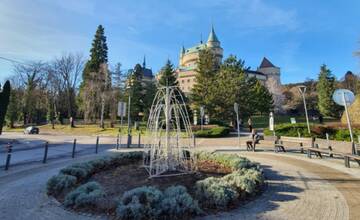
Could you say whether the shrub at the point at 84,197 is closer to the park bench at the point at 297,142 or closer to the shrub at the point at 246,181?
the shrub at the point at 246,181

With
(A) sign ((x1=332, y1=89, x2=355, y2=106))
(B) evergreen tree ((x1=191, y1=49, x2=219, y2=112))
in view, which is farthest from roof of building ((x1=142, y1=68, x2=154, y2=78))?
(A) sign ((x1=332, y1=89, x2=355, y2=106))

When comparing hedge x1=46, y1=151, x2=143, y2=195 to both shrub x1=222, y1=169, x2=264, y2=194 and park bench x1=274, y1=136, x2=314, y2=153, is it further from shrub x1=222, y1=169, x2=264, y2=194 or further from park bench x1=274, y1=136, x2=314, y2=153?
park bench x1=274, y1=136, x2=314, y2=153

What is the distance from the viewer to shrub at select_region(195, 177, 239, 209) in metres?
5.38

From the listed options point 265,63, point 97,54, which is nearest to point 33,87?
point 97,54

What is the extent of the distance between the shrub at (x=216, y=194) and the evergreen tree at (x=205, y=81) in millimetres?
28267

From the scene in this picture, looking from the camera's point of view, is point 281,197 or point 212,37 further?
point 212,37

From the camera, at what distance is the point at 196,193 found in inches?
227

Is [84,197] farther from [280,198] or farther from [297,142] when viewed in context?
[297,142]

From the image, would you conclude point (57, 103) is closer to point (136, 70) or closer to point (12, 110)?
point (12, 110)

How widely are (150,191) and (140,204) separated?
15.8 inches

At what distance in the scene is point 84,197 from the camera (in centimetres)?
543

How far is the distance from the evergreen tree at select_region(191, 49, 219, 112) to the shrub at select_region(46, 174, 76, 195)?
27916mm

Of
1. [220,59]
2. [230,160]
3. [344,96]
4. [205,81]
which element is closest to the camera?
[230,160]

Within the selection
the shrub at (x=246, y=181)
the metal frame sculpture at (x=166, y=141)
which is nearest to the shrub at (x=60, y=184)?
the metal frame sculpture at (x=166, y=141)
